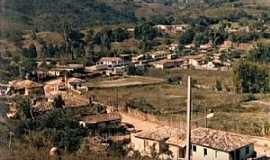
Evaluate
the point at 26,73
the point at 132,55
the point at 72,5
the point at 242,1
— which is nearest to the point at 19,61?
the point at 26,73

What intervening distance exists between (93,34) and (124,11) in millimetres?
14992

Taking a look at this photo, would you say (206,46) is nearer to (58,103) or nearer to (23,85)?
(23,85)

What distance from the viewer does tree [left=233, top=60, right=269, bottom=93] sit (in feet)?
68.2

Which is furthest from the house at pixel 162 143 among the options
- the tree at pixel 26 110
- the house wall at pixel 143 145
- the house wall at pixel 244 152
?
the tree at pixel 26 110

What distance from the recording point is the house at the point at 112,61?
27.9 meters

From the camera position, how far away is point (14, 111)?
563 inches

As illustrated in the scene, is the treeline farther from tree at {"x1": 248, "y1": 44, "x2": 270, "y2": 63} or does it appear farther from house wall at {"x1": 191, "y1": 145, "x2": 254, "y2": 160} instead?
house wall at {"x1": 191, "y1": 145, "x2": 254, "y2": 160}

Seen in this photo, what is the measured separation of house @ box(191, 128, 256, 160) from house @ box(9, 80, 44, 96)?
1013cm

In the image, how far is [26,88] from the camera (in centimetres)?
2064

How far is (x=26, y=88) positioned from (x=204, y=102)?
6.97m

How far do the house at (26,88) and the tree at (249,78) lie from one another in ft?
25.1

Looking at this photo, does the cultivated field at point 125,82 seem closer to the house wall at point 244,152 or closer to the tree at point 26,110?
the tree at point 26,110

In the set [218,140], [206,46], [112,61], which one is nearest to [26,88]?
[112,61]

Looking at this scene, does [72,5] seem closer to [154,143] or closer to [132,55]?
[132,55]
